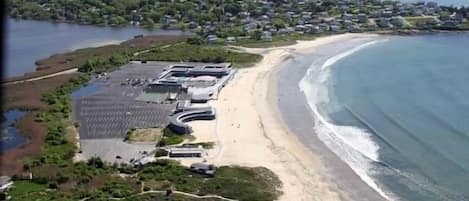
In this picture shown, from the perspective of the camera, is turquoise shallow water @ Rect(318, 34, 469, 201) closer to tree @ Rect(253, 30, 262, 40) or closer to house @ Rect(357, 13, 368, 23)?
house @ Rect(357, 13, 368, 23)

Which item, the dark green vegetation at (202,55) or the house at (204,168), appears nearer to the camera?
the house at (204,168)

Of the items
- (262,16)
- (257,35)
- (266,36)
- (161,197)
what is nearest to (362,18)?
(262,16)

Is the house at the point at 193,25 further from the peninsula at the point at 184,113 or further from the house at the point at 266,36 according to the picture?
the house at the point at 266,36

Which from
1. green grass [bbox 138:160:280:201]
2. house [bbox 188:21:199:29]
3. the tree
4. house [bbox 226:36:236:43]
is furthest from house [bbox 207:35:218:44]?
green grass [bbox 138:160:280:201]

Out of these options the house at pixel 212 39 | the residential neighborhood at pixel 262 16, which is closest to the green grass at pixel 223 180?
the house at pixel 212 39

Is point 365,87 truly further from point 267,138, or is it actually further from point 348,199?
point 348,199

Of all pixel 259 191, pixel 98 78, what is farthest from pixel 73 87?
pixel 259 191

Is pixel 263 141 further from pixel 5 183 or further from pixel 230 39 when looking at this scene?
pixel 230 39
